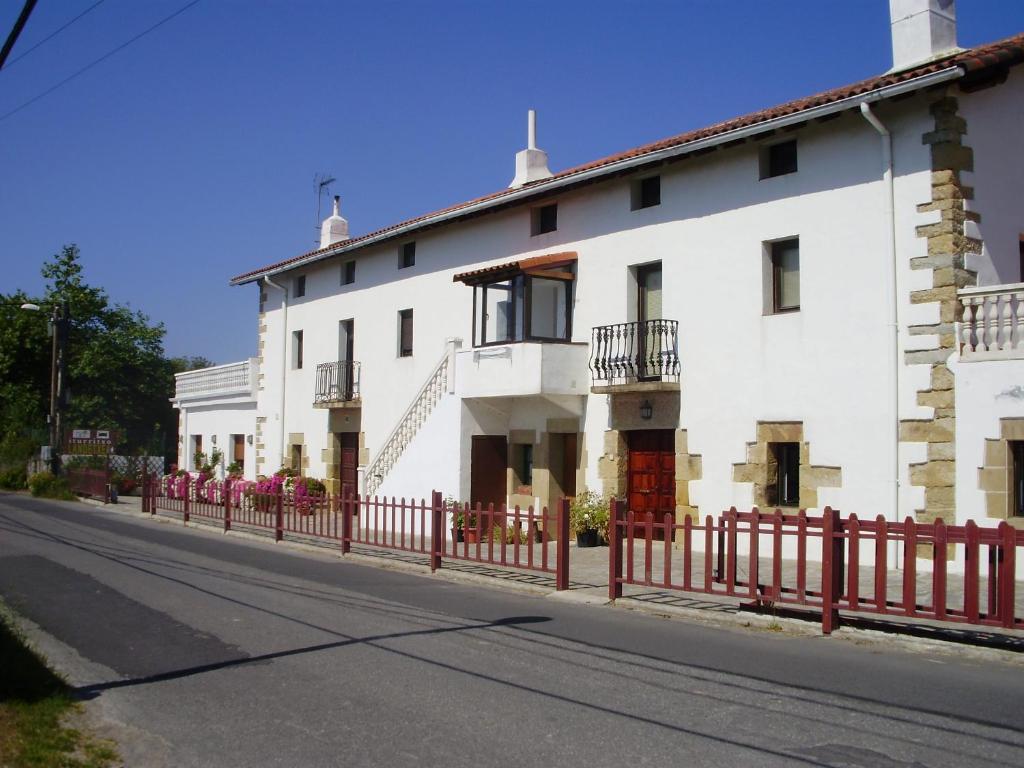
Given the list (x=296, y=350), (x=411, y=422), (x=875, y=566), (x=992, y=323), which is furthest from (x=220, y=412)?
(x=875, y=566)

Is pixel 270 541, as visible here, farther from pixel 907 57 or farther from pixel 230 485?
pixel 907 57

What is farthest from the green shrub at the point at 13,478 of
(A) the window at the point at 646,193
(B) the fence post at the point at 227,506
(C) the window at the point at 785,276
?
(C) the window at the point at 785,276

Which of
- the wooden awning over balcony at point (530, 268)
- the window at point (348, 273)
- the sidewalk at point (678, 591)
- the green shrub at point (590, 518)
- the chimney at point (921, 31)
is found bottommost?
the sidewalk at point (678, 591)

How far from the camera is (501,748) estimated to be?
536 centimetres

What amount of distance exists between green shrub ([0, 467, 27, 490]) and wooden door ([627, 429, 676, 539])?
89.6 feet

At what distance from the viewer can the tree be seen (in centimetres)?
4378

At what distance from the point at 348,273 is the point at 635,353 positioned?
11.3 metres

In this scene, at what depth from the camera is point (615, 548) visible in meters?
11.2

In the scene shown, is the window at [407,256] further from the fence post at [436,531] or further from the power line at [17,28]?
the power line at [17,28]

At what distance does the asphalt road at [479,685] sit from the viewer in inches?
212

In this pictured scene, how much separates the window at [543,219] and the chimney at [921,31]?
278 inches

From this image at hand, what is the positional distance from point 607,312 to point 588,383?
1.38 metres

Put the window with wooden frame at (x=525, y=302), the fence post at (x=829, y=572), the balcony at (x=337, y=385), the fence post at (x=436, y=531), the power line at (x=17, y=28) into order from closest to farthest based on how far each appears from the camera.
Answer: the power line at (x=17, y=28)
the fence post at (x=829, y=572)
the fence post at (x=436, y=531)
the window with wooden frame at (x=525, y=302)
the balcony at (x=337, y=385)

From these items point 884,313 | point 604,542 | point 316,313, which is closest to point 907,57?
point 884,313
